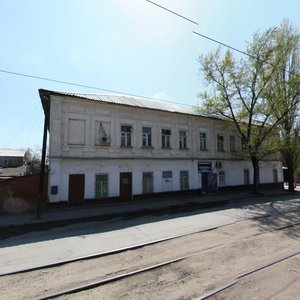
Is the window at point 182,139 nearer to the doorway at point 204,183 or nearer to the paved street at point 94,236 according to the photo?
the doorway at point 204,183

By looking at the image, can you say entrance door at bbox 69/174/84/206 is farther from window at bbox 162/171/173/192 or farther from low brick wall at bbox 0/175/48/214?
window at bbox 162/171/173/192

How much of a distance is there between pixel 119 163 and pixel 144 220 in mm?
7272

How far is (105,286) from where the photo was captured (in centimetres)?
541

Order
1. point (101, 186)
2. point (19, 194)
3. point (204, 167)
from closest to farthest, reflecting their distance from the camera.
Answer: point (19, 194) → point (101, 186) → point (204, 167)

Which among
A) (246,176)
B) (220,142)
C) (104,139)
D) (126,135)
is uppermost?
(220,142)

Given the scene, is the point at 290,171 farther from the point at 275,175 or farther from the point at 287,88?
the point at 287,88

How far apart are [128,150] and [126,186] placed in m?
2.64

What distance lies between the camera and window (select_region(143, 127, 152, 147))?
69.8ft

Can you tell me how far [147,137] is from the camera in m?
21.5

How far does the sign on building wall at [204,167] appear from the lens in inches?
954

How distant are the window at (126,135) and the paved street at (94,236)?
25.0 feet

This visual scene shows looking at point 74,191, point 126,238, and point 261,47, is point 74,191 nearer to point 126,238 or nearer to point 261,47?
point 126,238

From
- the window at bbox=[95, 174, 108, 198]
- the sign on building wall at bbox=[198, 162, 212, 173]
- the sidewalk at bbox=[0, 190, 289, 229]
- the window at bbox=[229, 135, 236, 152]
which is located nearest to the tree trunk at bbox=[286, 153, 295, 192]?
the window at bbox=[229, 135, 236, 152]

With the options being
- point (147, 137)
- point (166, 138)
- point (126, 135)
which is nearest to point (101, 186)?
point (126, 135)
